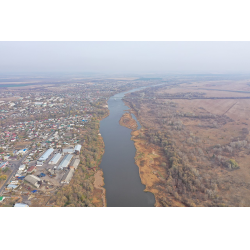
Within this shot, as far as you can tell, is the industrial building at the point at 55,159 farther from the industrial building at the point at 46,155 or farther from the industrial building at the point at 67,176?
the industrial building at the point at 67,176

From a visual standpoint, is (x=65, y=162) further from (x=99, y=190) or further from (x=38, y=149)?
(x=38, y=149)

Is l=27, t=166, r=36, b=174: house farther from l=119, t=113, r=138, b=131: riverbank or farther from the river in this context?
l=119, t=113, r=138, b=131: riverbank

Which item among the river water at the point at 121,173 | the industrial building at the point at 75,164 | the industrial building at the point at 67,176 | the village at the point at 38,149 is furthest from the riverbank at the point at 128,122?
the industrial building at the point at 67,176

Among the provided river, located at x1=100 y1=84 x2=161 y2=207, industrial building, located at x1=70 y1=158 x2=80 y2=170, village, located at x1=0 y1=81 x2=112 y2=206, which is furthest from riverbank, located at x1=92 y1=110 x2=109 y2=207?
village, located at x1=0 y1=81 x2=112 y2=206

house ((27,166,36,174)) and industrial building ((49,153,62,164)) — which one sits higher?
industrial building ((49,153,62,164))

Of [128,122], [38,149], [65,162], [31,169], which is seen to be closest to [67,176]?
[65,162]

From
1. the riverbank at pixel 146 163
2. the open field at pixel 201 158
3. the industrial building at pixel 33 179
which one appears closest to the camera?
the open field at pixel 201 158

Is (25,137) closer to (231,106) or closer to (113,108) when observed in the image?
(113,108)

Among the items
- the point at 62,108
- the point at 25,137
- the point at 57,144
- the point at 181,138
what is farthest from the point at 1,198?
the point at 62,108
